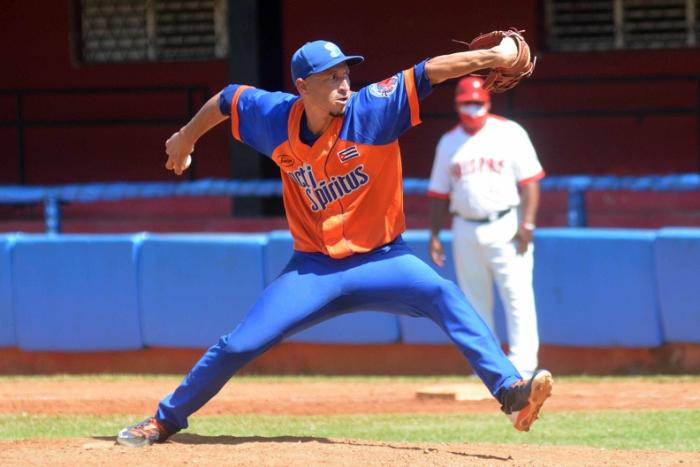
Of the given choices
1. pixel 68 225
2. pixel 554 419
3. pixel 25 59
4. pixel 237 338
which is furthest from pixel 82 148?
pixel 237 338

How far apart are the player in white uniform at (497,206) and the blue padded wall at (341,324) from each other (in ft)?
3.42

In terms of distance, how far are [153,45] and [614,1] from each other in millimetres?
4894

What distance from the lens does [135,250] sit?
10.1 meters

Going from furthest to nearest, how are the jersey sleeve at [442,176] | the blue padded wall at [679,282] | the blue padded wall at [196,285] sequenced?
the blue padded wall at [196,285]
the blue padded wall at [679,282]
the jersey sleeve at [442,176]

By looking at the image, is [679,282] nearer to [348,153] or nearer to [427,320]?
[427,320]

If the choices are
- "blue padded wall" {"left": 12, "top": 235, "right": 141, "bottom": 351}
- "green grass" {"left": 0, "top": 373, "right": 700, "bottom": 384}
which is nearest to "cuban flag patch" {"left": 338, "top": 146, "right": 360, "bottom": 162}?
"green grass" {"left": 0, "top": 373, "right": 700, "bottom": 384}

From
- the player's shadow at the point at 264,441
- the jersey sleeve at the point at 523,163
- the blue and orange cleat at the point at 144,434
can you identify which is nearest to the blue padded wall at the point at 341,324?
the jersey sleeve at the point at 523,163

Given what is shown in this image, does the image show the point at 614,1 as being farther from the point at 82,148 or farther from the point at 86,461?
the point at 86,461

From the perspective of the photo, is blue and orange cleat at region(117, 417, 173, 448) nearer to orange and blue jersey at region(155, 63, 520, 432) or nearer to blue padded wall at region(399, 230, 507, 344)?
orange and blue jersey at region(155, 63, 520, 432)

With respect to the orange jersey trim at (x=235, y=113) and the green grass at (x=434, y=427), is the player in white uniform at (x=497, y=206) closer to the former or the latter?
the green grass at (x=434, y=427)

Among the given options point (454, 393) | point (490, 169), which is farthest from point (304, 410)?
point (490, 169)

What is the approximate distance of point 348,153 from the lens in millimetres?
5793

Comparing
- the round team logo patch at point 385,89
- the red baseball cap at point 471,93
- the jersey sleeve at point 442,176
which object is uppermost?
the round team logo patch at point 385,89

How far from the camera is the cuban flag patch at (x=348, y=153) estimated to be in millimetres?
5789
